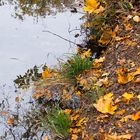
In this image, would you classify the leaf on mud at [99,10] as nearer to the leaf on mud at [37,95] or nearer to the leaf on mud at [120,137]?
the leaf on mud at [37,95]

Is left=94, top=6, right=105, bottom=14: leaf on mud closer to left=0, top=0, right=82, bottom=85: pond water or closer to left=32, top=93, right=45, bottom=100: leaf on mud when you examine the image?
left=0, top=0, right=82, bottom=85: pond water

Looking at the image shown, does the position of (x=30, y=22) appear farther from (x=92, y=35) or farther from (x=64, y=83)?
(x=64, y=83)

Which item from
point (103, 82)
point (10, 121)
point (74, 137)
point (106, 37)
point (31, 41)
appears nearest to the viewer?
point (74, 137)

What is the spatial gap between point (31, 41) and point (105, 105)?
2521mm

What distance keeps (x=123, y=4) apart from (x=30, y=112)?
1.68m

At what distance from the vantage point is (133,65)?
4.21 meters

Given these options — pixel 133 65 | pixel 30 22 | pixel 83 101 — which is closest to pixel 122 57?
pixel 133 65

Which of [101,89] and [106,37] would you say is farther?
[106,37]

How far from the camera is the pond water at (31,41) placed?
556 centimetres

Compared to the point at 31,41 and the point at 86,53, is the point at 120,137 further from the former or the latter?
the point at 31,41

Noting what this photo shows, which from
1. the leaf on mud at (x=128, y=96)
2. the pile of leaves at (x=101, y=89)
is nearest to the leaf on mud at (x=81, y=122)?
the pile of leaves at (x=101, y=89)

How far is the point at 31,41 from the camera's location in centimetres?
606

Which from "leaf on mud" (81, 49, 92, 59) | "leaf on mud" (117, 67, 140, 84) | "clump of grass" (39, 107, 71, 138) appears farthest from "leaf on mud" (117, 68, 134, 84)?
"leaf on mud" (81, 49, 92, 59)

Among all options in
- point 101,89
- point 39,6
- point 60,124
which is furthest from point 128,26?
point 39,6
